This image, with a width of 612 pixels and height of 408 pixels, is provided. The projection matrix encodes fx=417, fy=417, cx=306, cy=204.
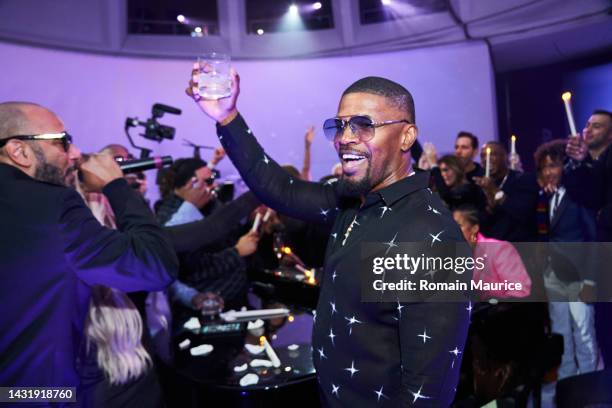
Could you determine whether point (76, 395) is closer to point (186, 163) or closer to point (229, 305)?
point (229, 305)

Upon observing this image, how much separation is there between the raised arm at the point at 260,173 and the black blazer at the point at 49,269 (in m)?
0.40

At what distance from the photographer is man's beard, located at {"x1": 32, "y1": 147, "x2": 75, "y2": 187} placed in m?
1.17

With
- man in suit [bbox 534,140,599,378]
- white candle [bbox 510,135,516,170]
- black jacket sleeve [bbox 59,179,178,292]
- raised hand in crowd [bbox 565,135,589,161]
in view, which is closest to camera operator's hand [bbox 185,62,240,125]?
black jacket sleeve [bbox 59,179,178,292]

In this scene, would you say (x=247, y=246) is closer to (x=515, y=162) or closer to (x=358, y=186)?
(x=358, y=186)

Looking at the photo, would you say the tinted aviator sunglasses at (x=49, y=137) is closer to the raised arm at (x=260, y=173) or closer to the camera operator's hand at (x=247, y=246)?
the raised arm at (x=260, y=173)

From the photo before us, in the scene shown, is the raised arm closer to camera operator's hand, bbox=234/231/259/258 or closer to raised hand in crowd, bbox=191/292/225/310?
raised hand in crowd, bbox=191/292/225/310

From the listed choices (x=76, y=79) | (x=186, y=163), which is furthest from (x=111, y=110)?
(x=186, y=163)

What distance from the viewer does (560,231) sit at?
9.53ft

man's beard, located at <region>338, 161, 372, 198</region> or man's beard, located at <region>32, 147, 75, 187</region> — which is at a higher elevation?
man's beard, located at <region>32, 147, 75, 187</region>

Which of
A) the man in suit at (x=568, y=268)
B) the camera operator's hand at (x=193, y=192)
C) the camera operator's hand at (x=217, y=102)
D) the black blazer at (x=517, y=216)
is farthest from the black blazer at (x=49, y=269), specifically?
the man in suit at (x=568, y=268)

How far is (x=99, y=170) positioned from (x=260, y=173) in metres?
0.51

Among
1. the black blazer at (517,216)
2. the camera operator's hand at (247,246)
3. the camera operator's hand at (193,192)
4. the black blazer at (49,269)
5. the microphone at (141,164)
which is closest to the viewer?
the black blazer at (49,269)

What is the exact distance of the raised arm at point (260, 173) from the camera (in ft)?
4.42

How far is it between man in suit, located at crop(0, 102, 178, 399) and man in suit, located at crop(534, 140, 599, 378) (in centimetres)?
264
